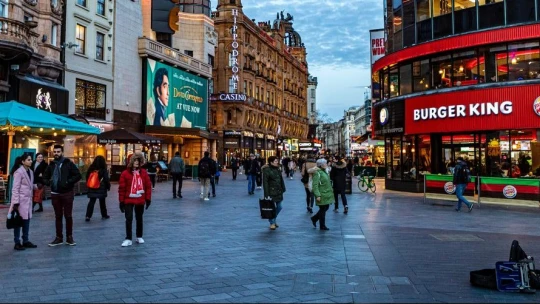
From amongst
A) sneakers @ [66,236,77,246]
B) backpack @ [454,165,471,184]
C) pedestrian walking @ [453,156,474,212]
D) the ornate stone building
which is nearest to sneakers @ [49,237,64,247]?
sneakers @ [66,236,77,246]

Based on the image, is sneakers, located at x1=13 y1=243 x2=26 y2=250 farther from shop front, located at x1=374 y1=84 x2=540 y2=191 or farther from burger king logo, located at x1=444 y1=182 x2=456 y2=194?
shop front, located at x1=374 y1=84 x2=540 y2=191

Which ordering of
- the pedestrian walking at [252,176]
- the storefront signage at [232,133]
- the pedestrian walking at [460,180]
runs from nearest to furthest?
the pedestrian walking at [460,180]
the pedestrian walking at [252,176]
the storefront signage at [232,133]

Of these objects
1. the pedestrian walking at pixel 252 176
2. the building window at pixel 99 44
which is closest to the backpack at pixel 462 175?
the pedestrian walking at pixel 252 176

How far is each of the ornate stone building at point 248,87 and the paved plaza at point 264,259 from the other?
133 feet

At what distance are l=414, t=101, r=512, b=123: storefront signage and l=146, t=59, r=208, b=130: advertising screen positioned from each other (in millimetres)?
20475

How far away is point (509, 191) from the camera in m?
16.8

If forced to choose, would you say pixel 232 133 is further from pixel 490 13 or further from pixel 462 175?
pixel 462 175

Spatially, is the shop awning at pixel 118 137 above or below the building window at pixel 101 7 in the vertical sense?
below

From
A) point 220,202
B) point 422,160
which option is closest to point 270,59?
point 422,160

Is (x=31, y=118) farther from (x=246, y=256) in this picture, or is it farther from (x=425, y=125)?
(x=425, y=125)

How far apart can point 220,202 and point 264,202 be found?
7.01m

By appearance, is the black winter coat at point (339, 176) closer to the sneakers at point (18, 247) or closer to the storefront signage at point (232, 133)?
the sneakers at point (18, 247)

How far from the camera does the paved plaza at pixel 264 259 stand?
5.73 metres

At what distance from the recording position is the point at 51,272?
6.72 metres
